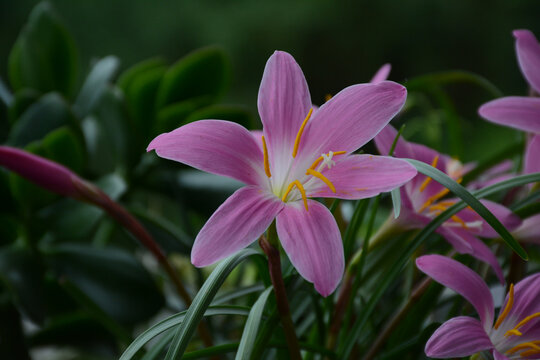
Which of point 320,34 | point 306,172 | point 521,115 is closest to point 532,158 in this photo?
point 521,115

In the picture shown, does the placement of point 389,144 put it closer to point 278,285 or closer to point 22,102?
point 278,285

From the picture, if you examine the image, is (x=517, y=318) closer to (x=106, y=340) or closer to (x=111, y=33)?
(x=106, y=340)

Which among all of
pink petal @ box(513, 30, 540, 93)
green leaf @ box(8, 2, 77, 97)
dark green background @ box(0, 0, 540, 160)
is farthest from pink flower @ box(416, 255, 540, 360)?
dark green background @ box(0, 0, 540, 160)

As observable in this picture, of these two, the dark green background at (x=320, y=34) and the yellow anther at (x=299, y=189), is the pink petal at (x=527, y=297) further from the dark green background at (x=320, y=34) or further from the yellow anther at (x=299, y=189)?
the dark green background at (x=320, y=34)

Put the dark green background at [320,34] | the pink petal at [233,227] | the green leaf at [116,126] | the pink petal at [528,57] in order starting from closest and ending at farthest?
the pink petal at [233,227] < the pink petal at [528,57] < the green leaf at [116,126] < the dark green background at [320,34]

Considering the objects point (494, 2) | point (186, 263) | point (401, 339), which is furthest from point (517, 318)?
point (494, 2)

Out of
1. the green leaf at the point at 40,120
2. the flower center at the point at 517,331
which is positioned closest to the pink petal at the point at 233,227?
the flower center at the point at 517,331
